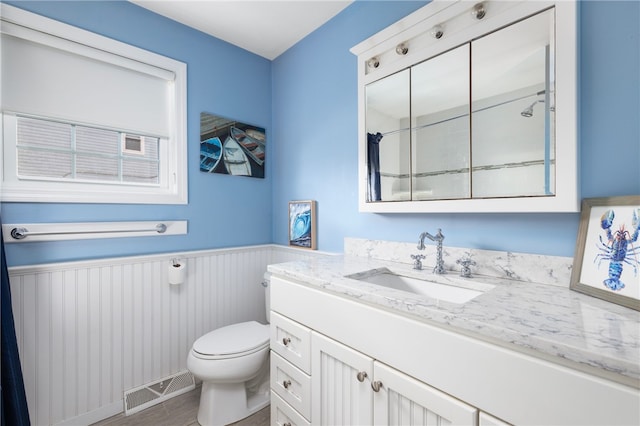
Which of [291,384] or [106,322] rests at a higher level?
[106,322]

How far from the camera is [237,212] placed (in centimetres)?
223

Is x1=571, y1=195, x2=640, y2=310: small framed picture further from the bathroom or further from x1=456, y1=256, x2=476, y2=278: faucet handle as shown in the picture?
x1=456, y1=256, x2=476, y2=278: faucet handle

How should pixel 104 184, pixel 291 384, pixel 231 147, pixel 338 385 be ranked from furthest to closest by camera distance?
pixel 231 147 < pixel 104 184 < pixel 291 384 < pixel 338 385

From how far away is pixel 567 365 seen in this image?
0.62 metres

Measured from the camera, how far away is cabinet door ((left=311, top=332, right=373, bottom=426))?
1.00 meters

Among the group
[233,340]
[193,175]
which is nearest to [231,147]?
[193,175]

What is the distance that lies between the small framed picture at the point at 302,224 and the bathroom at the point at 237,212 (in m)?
0.06

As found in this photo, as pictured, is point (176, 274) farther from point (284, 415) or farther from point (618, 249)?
point (618, 249)

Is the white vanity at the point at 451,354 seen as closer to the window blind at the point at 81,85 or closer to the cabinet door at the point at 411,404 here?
the cabinet door at the point at 411,404

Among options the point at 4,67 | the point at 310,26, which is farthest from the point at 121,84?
the point at 310,26

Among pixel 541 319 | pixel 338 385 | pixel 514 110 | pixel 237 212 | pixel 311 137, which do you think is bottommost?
pixel 338 385

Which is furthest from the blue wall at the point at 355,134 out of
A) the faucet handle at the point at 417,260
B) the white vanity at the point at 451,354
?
the white vanity at the point at 451,354

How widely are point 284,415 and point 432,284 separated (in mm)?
944

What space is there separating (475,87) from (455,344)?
103 cm
